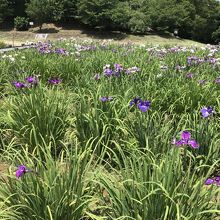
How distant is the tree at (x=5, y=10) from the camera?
52681 mm

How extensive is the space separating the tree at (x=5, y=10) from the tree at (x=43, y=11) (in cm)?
425

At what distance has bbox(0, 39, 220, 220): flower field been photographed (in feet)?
8.43

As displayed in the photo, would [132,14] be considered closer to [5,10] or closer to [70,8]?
[70,8]

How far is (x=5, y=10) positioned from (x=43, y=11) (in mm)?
7094

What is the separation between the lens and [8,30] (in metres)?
51.5

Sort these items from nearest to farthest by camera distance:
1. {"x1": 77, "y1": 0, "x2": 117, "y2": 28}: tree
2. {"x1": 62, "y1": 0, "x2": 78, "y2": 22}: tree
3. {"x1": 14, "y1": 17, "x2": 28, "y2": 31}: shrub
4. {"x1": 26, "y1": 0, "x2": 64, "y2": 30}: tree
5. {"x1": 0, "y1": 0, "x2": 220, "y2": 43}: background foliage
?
{"x1": 77, "y1": 0, "x2": 117, "y2": 28}: tree, {"x1": 0, "y1": 0, "x2": 220, "y2": 43}: background foliage, {"x1": 26, "y1": 0, "x2": 64, "y2": 30}: tree, {"x1": 14, "y1": 17, "x2": 28, "y2": 31}: shrub, {"x1": 62, "y1": 0, "x2": 78, "y2": 22}: tree

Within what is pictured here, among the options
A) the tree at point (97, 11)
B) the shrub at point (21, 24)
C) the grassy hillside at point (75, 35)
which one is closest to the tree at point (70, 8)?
the grassy hillside at point (75, 35)

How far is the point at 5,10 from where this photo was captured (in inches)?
2115

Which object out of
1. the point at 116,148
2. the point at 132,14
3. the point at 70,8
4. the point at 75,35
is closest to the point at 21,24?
the point at 70,8

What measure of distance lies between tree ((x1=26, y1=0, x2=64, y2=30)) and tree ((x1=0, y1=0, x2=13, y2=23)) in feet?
14.0

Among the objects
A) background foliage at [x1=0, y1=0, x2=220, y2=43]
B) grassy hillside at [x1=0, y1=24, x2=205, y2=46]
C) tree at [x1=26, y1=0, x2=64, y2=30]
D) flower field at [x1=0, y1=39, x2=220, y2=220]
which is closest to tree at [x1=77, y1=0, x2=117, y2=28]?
background foliage at [x1=0, y1=0, x2=220, y2=43]

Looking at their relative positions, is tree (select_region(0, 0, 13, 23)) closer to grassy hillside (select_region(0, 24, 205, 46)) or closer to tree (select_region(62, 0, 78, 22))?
grassy hillside (select_region(0, 24, 205, 46))

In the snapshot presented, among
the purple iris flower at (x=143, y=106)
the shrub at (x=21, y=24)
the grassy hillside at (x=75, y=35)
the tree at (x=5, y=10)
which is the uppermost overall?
the purple iris flower at (x=143, y=106)

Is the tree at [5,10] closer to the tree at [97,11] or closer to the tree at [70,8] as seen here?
the tree at [70,8]
